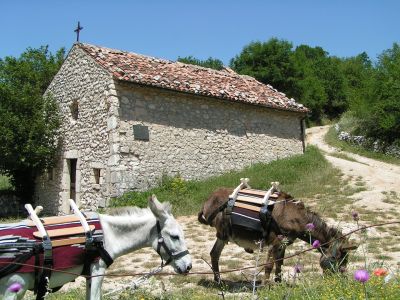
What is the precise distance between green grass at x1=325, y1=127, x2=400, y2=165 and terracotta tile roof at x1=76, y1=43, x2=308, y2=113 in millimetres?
6093

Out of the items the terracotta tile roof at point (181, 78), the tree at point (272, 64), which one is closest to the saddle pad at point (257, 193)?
the terracotta tile roof at point (181, 78)

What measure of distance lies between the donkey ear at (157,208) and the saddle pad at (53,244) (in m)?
0.59

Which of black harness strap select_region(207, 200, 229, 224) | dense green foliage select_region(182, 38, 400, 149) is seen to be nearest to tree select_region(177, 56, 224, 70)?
dense green foliage select_region(182, 38, 400, 149)

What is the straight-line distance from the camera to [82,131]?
48.2 feet

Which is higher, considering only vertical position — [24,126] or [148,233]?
[24,126]

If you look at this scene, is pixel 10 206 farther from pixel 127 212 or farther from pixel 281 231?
pixel 127 212

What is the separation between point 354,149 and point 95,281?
890 inches

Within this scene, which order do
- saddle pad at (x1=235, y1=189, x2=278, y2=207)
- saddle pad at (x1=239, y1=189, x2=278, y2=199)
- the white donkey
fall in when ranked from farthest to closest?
saddle pad at (x1=239, y1=189, x2=278, y2=199) < saddle pad at (x1=235, y1=189, x2=278, y2=207) < the white donkey

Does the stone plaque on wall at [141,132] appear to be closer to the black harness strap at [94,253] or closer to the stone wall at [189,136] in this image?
the stone wall at [189,136]

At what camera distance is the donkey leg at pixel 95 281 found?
12.4ft

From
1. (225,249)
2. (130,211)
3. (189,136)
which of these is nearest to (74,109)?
(189,136)

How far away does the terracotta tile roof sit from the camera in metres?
13.8

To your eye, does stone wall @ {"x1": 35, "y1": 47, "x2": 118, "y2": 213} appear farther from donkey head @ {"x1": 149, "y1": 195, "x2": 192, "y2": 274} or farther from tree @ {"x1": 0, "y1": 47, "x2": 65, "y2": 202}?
donkey head @ {"x1": 149, "y1": 195, "x2": 192, "y2": 274}

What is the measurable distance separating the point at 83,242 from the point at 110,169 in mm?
9520
